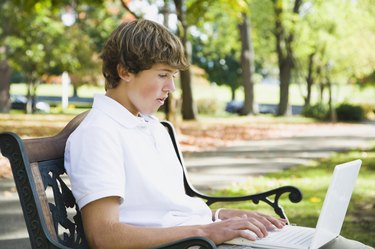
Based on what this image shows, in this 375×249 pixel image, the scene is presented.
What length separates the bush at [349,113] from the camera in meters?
37.3

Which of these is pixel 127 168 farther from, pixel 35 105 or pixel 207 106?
pixel 35 105

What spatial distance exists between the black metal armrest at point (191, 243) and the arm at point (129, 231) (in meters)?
0.11

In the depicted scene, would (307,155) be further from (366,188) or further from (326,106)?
(326,106)

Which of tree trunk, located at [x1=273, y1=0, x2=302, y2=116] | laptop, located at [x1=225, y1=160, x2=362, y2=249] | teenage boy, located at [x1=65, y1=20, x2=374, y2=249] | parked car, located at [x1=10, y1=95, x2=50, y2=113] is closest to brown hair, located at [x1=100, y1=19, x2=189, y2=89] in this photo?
teenage boy, located at [x1=65, y1=20, x2=374, y2=249]

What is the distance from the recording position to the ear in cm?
286

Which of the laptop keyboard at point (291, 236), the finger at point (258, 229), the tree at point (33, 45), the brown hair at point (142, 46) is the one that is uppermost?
the brown hair at point (142, 46)

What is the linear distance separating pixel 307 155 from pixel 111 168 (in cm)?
1313

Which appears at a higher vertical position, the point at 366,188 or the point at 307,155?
the point at 366,188

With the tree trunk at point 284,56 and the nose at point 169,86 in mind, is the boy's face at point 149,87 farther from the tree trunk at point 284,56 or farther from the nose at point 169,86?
the tree trunk at point 284,56

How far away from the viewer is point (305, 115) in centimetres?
3966

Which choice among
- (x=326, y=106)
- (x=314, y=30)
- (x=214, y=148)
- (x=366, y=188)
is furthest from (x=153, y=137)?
(x=326, y=106)

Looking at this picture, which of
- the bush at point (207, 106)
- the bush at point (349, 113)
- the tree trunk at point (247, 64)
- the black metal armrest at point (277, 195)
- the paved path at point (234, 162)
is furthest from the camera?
the bush at point (207, 106)

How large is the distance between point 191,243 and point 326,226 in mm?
554

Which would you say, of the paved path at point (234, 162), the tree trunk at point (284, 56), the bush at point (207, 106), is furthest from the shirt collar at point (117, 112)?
the bush at point (207, 106)
